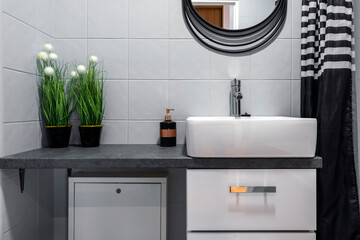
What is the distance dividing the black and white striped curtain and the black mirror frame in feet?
0.87

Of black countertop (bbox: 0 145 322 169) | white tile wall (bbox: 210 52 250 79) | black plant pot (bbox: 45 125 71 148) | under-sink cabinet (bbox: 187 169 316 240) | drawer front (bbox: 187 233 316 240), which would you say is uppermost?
white tile wall (bbox: 210 52 250 79)

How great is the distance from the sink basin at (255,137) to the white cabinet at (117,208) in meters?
0.40

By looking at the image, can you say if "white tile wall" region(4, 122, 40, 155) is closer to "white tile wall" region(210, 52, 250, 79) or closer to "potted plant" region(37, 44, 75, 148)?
"potted plant" region(37, 44, 75, 148)

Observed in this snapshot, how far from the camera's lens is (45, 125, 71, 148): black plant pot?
1310 millimetres

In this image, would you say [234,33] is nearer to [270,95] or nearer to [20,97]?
[270,95]

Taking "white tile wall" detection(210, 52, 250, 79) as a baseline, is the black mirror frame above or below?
above

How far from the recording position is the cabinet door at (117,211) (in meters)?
1.28

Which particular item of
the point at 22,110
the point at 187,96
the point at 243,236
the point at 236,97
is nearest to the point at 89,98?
the point at 22,110

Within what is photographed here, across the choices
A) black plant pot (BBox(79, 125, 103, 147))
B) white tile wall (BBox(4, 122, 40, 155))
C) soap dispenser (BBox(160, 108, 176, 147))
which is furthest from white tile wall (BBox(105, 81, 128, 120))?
white tile wall (BBox(4, 122, 40, 155))

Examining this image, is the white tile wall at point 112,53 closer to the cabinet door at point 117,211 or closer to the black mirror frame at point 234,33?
the black mirror frame at point 234,33

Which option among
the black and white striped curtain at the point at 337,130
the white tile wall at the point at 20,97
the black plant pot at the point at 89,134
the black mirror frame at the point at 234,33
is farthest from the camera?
the black mirror frame at the point at 234,33

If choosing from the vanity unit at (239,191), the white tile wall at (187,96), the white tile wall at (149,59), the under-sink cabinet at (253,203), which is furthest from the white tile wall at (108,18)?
the under-sink cabinet at (253,203)

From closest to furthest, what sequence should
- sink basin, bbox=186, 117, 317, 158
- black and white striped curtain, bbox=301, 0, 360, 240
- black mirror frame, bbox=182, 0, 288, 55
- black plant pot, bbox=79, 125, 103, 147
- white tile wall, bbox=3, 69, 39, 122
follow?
sink basin, bbox=186, 117, 317, 158 < white tile wall, bbox=3, 69, 39, 122 < black and white striped curtain, bbox=301, 0, 360, 240 < black plant pot, bbox=79, 125, 103, 147 < black mirror frame, bbox=182, 0, 288, 55

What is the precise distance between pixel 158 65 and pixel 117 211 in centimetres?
80
